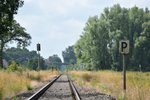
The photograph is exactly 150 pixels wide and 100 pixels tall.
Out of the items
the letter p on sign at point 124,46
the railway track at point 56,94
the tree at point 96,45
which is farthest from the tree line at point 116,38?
the letter p on sign at point 124,46

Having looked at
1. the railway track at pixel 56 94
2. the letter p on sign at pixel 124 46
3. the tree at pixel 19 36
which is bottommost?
the railway track at pixel 56 94

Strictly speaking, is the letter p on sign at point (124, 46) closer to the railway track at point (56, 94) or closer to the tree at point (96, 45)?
the railway track at point (56, 94)

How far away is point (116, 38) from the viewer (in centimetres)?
11362

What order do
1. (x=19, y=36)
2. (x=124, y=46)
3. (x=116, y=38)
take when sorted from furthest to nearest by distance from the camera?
(x=116, y=38)
(x=19, y=36)
(x=124, y=46)

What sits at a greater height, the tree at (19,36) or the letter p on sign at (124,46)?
the tree at (19,36)

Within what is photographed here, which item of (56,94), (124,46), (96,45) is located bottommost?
(56,94)

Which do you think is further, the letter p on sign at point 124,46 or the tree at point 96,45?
the tree at point 96,45

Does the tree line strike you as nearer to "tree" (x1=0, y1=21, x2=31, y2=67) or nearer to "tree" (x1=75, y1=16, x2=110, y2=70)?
"tree" (x1=75, y1=16, x2=110, y2=70)

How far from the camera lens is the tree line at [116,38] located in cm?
11275

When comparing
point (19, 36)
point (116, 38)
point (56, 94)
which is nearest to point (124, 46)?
point (56, 94)

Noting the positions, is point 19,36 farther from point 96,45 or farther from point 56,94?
point 56,94

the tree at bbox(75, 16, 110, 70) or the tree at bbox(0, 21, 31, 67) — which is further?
the tree at bbox(75, 16, 110, 70)

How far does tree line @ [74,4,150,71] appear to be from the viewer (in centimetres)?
11275

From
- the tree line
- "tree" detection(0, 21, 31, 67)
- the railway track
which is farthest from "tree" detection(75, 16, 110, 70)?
the railway track
